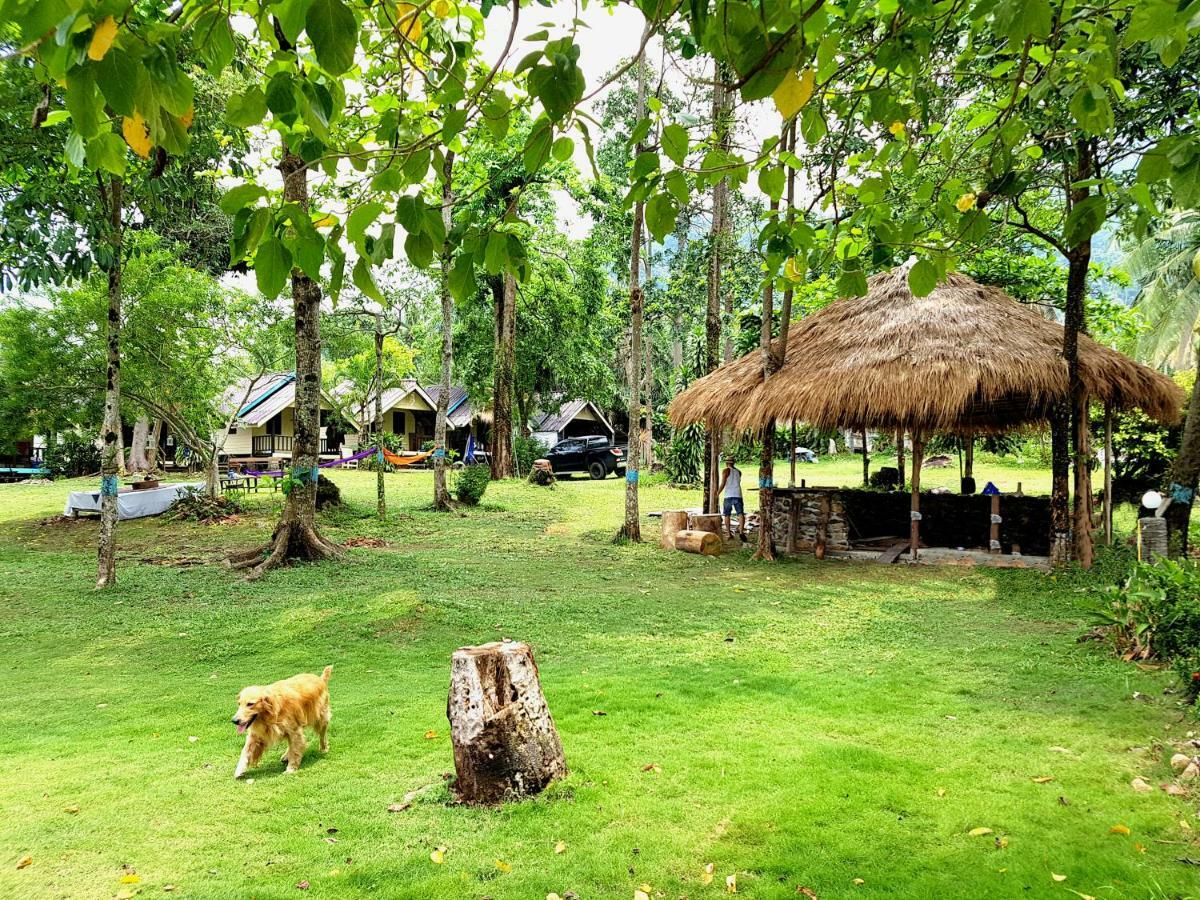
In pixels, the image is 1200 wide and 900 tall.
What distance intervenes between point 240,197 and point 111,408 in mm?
7575

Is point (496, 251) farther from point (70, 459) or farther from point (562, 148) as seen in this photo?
point (70, 459)

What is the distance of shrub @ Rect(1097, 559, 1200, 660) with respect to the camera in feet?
14.4

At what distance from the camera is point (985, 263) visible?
41.1ft

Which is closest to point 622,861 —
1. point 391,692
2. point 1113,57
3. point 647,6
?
point 391,692

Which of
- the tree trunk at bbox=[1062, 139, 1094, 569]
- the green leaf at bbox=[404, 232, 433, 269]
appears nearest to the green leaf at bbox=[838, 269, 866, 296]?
the green leaf at bbox=[404, 232, 433, 269]

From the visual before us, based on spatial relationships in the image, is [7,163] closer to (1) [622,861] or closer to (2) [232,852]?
(2) [232,852]

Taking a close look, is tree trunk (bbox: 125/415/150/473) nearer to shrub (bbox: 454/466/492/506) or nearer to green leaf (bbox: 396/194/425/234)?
shrub (bbox: 454/466/492/506)

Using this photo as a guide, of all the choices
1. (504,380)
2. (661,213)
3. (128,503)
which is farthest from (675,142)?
(504,380)

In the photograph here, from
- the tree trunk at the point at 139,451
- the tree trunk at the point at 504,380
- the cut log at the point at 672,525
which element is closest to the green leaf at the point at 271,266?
the cut log at the point at 672,525

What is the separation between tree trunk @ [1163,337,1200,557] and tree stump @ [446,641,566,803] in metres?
7.06

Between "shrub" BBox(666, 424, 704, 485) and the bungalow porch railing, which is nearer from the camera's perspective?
"shrub" BBox(666, 424, 704, 485)

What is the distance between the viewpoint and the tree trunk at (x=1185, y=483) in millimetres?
7484

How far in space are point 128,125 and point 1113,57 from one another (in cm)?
246

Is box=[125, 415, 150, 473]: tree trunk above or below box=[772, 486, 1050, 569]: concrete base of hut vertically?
above
